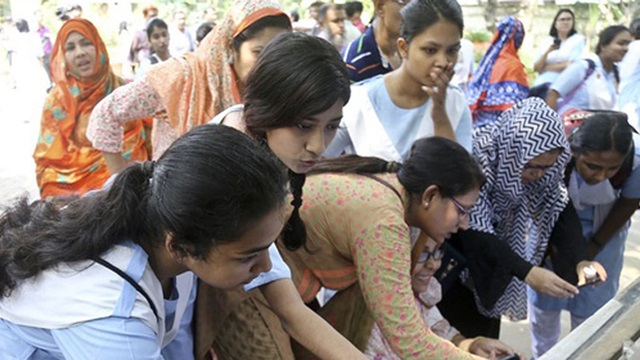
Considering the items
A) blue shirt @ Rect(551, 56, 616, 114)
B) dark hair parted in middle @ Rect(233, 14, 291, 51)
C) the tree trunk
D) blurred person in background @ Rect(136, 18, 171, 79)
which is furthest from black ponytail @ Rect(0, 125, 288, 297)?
the tree trunk

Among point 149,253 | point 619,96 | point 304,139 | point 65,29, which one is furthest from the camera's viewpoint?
point 619,96

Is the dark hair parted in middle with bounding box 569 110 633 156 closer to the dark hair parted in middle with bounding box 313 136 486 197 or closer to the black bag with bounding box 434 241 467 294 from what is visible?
the black bag with bounding box 434 241 467 294

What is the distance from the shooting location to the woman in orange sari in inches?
103

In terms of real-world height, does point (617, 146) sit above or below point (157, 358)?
below

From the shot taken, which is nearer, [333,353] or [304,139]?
[333,353]

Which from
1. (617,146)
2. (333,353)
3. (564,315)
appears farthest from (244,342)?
(564,315)

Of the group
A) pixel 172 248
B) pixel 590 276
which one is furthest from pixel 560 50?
pixel 172 248

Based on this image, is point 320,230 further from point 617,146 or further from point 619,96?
point 619,96

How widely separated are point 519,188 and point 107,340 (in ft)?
4.70

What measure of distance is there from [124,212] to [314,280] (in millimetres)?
618

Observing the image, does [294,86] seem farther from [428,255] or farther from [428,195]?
[428,255]

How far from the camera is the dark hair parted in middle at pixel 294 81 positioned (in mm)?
1292

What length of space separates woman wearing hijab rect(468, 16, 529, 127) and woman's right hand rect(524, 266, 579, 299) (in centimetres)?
141

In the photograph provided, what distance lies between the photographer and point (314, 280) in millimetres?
1451
